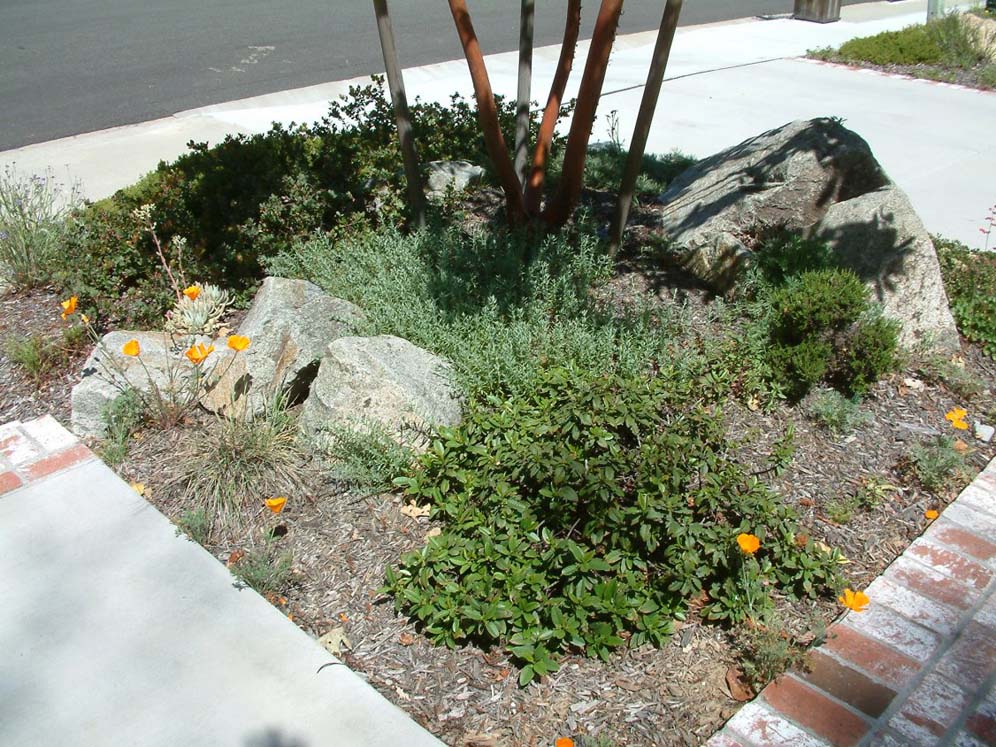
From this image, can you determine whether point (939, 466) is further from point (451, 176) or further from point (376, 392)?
point (451, 176)

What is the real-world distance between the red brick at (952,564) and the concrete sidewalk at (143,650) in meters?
2.11

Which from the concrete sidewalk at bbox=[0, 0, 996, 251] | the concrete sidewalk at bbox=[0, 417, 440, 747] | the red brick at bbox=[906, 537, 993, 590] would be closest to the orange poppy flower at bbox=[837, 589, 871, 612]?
the red brick at bbox=[906, 537, 993, 590]

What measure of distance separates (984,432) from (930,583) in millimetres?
1186

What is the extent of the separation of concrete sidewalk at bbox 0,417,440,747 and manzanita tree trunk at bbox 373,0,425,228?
2.59m

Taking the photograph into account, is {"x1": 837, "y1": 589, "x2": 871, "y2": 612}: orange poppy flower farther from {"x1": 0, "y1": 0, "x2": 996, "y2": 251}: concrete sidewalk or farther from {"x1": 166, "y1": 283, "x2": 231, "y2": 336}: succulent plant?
{"x1": 0, "y1": 0, "x2": 996, "y2": 251}: concrete sidewalk

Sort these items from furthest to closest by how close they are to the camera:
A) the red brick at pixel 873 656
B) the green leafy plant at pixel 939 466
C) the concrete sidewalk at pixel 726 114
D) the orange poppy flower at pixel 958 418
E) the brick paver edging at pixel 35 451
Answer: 1. the concrete sidewalk at pixel 726 114
2. the orange poppy flower at pixel 958 418
3. the brick paver edging at pixel 35 451
4. the green leafy plant at pixel 939 466
5. the red brick at pixel 873 656

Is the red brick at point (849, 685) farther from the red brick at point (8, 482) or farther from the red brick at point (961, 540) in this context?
the red brick at point (8, 482)

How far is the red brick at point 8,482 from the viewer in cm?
400

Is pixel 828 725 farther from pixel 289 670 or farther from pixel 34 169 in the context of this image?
pixel 34 169

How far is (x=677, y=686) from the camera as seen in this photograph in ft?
10.0

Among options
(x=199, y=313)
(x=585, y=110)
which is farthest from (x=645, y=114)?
(x=199, y=313)

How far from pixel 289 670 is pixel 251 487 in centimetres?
98

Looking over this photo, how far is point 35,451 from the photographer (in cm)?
424

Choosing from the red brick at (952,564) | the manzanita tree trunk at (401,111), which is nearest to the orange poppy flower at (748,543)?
the red brick at (952,564)
